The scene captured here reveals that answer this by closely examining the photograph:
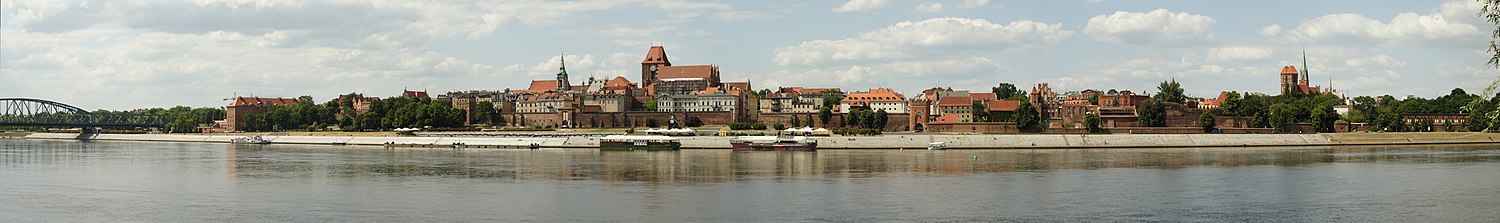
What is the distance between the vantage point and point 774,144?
65.1 meters

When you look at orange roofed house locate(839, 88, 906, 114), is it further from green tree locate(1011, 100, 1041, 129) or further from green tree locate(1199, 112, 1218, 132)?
green tree locate(1199, 112, 1218, 132)

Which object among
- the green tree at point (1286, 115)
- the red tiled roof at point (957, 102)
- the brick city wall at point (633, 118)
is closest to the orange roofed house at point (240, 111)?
the brick city wall at point (633, 118)

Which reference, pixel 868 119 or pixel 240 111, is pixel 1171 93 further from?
pixel 240 111

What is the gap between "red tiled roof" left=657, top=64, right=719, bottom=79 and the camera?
124938mm

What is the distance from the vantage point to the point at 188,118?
12338cm

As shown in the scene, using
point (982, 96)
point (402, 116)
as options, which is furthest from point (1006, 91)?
point (402, 116)

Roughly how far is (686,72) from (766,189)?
9013cm

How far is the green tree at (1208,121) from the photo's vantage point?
79438mm

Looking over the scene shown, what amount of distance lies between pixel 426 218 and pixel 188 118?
4084 inches

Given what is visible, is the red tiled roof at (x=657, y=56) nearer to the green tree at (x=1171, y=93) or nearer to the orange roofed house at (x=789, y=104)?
the orange roofed house at (x=789, y=104)

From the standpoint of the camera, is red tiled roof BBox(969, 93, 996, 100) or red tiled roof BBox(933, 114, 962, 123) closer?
red tiled roof BBox(933, 114, 962, 123)

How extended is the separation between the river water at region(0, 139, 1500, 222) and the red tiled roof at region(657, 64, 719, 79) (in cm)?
6813

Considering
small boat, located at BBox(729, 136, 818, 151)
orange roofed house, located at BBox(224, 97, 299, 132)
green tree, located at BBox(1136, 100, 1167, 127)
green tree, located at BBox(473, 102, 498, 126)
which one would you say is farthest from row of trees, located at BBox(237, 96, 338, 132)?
green tree, located at BBox(1136, 100, 1167, 127)

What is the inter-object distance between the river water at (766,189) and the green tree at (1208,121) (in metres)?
22.9
